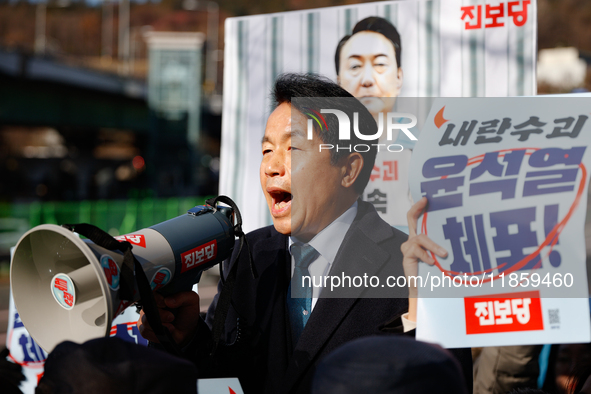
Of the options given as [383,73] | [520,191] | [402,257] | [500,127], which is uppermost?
[383,73]

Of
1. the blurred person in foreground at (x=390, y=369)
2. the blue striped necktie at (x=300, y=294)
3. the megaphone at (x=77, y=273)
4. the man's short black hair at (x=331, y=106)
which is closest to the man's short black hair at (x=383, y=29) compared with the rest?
the man's short black hair at (x=331, y=106)

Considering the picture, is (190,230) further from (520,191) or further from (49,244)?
(520,191)

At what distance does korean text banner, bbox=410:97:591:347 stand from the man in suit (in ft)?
0.67

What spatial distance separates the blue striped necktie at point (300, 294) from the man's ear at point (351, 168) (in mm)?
289

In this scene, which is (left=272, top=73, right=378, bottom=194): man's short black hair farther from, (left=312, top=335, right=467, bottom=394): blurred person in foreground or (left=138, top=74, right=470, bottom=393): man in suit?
(left=312, top=335, right=467, bottom=394): blurred person in foreground

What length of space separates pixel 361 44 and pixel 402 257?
122cm

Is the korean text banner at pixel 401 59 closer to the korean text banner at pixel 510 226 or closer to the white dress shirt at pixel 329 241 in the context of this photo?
the white dress shirt at pixel 329 241

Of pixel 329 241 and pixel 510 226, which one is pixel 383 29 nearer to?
pixel 329 241

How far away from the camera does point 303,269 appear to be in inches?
83.7

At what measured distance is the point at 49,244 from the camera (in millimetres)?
1739

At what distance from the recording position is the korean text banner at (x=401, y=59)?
238 cm

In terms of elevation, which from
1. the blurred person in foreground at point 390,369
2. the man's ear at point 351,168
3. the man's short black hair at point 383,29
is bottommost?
the blurred person in foreground at point 390,369

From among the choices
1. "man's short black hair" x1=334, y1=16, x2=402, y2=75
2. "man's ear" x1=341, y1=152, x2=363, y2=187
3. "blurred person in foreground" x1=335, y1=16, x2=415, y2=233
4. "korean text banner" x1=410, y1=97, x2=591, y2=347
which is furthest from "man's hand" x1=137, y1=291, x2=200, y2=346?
"man's short black hair" x1=334, y1=16, x2=402, y2=75

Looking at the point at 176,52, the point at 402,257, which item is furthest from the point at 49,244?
the point at 176,52
